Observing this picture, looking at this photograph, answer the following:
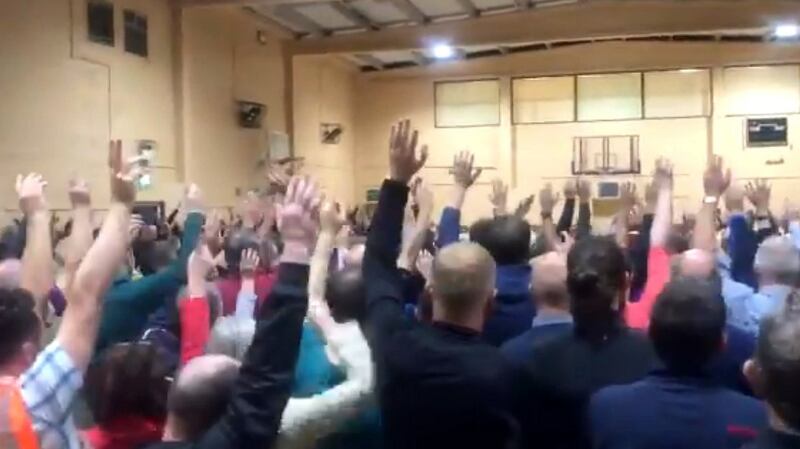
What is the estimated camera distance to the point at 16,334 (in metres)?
2.39

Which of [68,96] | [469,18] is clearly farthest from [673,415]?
[469,18]

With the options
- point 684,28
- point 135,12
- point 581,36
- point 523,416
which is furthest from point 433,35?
point 523,416

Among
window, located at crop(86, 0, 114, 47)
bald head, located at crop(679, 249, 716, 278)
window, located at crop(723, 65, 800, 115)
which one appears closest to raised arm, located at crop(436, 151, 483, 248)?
bald head, located at crop(679, 249, 716, 278)

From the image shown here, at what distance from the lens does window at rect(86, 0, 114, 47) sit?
36.3 feet

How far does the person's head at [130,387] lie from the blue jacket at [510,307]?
132 cm

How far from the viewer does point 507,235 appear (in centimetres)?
363

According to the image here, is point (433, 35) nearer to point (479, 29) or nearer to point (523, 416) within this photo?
point (479, 29)

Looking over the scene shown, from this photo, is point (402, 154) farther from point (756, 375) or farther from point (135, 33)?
point (135, 33)

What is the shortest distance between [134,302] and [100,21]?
824cm

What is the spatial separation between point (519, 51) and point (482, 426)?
16.6 metres

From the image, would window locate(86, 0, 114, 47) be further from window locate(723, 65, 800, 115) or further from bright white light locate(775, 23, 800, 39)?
window locate(723, 65, 800, 115)

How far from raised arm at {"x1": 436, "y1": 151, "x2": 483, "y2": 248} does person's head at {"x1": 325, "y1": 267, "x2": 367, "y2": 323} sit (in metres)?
0.73

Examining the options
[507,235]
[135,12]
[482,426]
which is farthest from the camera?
[135,12]

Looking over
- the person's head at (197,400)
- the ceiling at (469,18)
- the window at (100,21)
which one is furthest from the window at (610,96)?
the person's head at (197,400)
